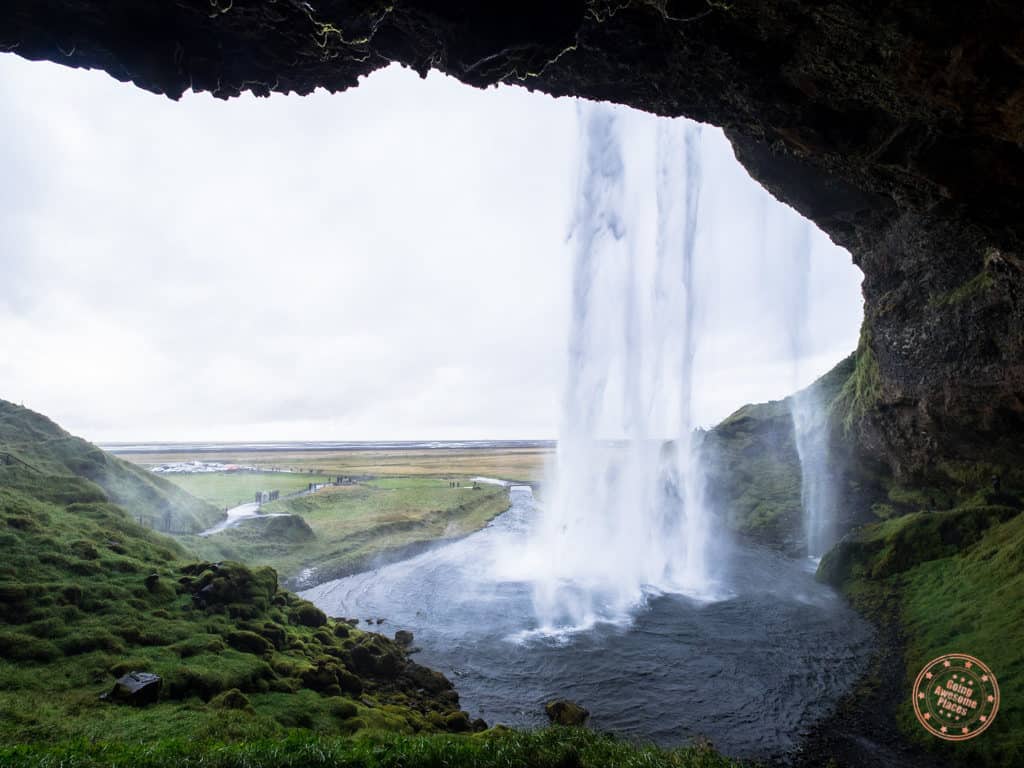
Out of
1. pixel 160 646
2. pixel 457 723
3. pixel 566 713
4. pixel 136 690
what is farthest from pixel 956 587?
pixel 160 646

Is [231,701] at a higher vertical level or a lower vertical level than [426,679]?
higher

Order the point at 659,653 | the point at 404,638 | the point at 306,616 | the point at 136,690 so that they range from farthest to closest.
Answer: the point at 404,638
the point at 659,653
the point at 306,616
the point at 136,690

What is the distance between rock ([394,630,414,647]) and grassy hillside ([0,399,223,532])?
20105 mm

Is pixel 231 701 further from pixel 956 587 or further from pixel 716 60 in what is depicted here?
pixel 956 587

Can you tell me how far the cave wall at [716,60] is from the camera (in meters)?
10.6

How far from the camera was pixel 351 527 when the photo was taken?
167 ft

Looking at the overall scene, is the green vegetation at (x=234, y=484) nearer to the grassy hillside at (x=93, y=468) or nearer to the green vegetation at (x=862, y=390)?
the grassy hillside at (x=93, y=468)

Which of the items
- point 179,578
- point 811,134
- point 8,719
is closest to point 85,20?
point 8,719

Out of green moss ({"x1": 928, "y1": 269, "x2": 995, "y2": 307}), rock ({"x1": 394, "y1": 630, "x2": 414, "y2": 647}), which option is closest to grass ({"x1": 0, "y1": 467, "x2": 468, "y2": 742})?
rock ({"x1": 394, "y1": 630, "x2": 414, "y2": 647})

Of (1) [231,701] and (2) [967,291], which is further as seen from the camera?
(2) [967,291]

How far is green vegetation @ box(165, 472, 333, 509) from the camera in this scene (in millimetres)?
64250

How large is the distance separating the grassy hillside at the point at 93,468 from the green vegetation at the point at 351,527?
15.9ft

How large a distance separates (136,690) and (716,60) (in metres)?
23.9

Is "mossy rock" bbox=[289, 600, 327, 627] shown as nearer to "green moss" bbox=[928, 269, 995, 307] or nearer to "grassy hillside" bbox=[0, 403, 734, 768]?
"grassy hillside" bbox=[0, 403, 734, 768]
